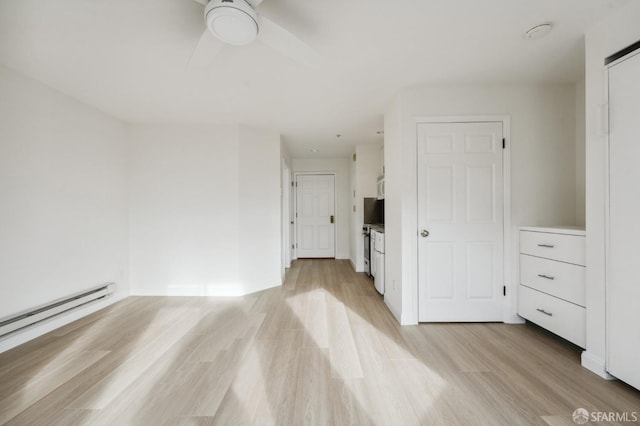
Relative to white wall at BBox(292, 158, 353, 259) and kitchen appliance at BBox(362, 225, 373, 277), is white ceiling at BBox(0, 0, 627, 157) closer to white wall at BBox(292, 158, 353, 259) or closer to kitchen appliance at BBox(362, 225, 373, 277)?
kitchen appliance at BBox(362, 225, 373, 277)

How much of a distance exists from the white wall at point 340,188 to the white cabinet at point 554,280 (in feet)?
12.7

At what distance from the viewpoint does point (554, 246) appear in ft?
7.20

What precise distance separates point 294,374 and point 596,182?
8.16 ft

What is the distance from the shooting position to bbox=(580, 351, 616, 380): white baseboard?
1727 millimetres

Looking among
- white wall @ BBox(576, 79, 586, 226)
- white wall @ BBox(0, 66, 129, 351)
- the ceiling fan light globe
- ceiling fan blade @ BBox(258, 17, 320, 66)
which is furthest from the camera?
white wall @ BBox(576, 79, 586, 226)

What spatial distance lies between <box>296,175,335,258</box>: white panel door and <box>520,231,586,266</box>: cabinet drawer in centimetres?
405

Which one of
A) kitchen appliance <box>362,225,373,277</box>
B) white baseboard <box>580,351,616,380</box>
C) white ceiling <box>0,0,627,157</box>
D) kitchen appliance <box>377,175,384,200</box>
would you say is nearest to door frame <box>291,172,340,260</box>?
kitchen appliance <box>362,225,373,277</box>

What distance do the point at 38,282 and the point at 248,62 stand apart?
9.29ft

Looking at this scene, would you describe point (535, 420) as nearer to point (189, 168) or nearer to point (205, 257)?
point (205, 257)

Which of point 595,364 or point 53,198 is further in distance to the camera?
point 53,198

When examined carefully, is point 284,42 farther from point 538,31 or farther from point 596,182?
point 596,182

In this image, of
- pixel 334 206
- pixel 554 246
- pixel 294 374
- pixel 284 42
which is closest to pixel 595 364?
pixel 554 246

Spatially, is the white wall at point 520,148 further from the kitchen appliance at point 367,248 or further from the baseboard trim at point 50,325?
the baseboard trim at point 50,325

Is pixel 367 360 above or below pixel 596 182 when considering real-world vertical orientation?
below
